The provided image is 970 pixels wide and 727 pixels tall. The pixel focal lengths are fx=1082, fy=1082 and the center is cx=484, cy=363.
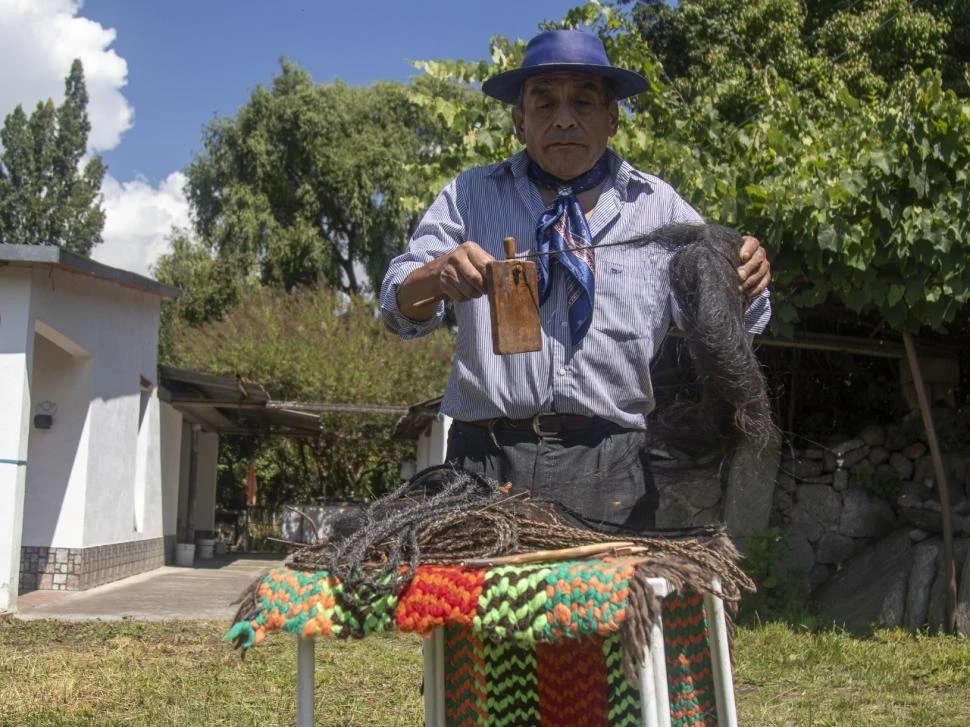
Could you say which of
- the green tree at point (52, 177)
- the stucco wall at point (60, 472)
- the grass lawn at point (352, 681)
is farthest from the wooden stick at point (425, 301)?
the green tree at point (52, 177)

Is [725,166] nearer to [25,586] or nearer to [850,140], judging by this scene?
[850,140]

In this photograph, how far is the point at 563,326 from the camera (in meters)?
2.15

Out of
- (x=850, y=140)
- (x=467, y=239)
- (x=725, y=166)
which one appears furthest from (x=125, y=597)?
(x=467, y=239)

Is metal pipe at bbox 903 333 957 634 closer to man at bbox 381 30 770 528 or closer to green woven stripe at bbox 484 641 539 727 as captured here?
man at bbox 381 30 770 528

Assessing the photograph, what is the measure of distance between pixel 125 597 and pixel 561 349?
8536 millimetres

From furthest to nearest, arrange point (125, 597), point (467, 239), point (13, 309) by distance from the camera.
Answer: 1. point (125, 597)
2. point (13, 309)
3. point (467, 239)

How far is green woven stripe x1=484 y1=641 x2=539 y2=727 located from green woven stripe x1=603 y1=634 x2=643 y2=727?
18 cm

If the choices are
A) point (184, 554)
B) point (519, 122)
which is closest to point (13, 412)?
point (184, 554)

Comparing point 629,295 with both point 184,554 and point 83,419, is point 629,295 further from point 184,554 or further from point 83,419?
point 184,554

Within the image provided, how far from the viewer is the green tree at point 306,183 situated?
2303 cm

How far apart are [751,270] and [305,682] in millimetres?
1140

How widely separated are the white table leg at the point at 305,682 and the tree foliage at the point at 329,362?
17.7 metres

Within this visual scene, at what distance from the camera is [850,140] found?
20.6 ft

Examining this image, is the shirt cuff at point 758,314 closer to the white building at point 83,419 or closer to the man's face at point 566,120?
the man's face at point 566,120
